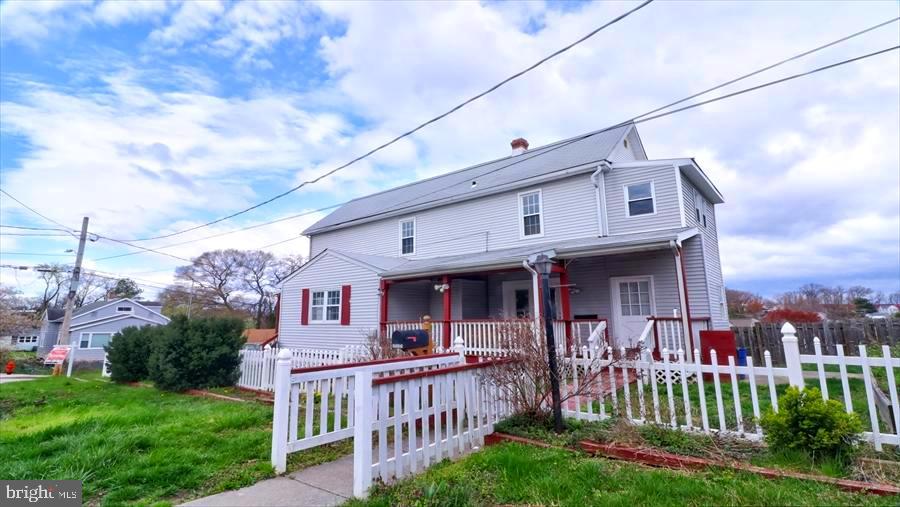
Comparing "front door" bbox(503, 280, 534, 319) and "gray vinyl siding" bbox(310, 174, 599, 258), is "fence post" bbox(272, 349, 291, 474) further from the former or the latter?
"front door" bbox(503, 280, 534, 319)

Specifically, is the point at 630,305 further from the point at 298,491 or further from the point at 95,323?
the point at 95,323

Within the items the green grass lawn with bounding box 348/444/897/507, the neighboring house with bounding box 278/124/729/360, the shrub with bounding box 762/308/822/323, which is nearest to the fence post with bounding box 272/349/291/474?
the green grass lawn with bounding box 348/444/897/507

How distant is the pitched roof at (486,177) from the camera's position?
43.0 ft

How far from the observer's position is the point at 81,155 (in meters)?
12.5

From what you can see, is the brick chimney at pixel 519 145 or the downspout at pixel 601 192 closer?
the downspout at pixel 601 192

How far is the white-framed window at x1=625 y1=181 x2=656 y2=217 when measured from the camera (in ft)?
36.8

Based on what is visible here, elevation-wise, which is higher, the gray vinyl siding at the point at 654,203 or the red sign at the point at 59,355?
the gray vinyl siding at the point at 654,203

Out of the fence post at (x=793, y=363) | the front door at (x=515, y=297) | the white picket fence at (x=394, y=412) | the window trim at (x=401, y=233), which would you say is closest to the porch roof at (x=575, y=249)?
the front door at (x=515, y=297)

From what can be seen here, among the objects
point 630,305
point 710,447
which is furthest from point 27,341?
point 710,447

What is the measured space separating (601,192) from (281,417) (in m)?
10.5

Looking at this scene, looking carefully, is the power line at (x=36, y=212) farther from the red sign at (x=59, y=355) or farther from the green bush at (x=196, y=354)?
the green bush at (x=196, y=354)

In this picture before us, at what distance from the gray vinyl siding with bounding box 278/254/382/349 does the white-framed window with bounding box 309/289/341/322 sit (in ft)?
0.64

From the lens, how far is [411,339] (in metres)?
10.3

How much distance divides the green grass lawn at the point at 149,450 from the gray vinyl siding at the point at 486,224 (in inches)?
352
